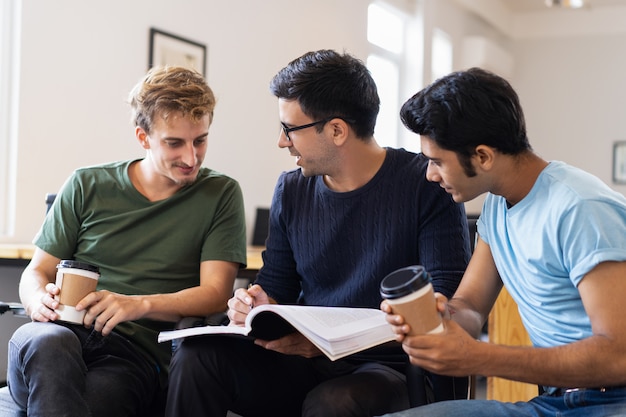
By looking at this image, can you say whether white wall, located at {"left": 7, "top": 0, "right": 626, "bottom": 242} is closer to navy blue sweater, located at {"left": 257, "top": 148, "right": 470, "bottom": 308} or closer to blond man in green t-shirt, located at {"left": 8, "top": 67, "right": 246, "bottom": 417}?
blond man in green t-shirt, located at {"left": 8, "top": 67, "right": 246, "bottom": 417}

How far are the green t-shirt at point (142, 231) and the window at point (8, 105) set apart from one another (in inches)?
55.9

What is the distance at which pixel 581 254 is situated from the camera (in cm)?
137

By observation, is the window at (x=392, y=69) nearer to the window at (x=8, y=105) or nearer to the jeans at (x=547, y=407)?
the window at (x=8, y=105)

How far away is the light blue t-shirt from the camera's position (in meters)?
1.37

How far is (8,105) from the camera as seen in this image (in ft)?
11.5

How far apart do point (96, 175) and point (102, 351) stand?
541mm

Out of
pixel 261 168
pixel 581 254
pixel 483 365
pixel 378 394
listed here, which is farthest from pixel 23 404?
pixel 261 168

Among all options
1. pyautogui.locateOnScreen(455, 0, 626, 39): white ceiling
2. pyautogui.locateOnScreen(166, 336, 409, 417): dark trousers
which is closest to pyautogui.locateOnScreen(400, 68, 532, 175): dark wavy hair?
pyautogui.locateOnScreen(166, 336, 409, 417): dark trousers

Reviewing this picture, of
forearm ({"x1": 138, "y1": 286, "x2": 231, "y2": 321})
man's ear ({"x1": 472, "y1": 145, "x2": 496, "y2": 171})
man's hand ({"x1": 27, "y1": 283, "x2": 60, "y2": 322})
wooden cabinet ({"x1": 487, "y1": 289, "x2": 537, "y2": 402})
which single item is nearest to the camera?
man's ear ({"x1": 472, "y1": 145, "x2": 496, "y2": 171})

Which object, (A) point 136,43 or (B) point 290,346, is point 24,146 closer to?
(A) point 136,43

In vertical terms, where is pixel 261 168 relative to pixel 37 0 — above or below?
below

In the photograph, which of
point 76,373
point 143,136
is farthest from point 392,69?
point 76,373

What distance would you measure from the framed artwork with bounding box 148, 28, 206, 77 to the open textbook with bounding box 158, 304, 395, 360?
2705 millimetres

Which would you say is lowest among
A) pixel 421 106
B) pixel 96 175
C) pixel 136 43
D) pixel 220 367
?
pixel 220 367
